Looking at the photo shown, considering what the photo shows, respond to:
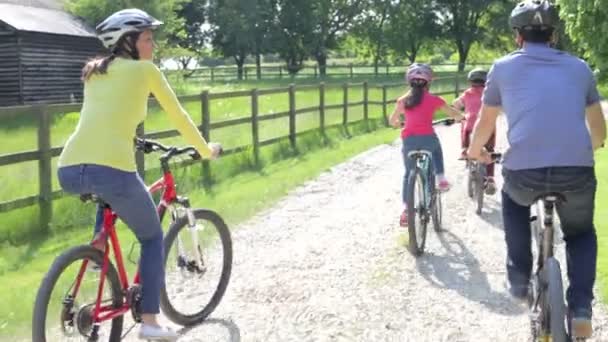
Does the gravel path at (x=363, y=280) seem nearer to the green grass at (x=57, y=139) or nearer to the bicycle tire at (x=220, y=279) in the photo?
the bicycle tire at (x=220, y=279)

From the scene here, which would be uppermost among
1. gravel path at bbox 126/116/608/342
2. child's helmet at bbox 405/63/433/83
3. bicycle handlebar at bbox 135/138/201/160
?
child's helmet at bbox 405/63/433/83

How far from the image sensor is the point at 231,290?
607cm

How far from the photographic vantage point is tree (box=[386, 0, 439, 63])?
2955 inches

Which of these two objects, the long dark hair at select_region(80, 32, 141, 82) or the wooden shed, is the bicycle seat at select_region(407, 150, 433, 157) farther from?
the wooden shed

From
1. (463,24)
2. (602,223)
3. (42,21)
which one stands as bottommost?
(602,223)

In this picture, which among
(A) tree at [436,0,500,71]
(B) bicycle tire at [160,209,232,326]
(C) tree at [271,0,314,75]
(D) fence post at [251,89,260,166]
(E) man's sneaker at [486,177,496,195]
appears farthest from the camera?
(C) tree at [271,0,314,75]

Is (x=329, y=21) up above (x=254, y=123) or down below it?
above

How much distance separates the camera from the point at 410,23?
2977 inches

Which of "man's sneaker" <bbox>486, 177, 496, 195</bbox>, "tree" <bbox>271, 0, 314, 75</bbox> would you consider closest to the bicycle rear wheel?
"man's sneaker" <bbox>486, 177, 496, 195</bbox>

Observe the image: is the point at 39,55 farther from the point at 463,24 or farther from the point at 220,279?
the point at 463,24

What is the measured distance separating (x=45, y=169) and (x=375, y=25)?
70054 mm

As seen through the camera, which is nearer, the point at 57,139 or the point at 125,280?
the point at 125,280

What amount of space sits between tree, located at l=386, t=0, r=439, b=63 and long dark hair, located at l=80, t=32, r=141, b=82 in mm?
72391

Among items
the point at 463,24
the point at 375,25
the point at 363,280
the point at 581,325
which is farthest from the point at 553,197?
the point at 375,25
